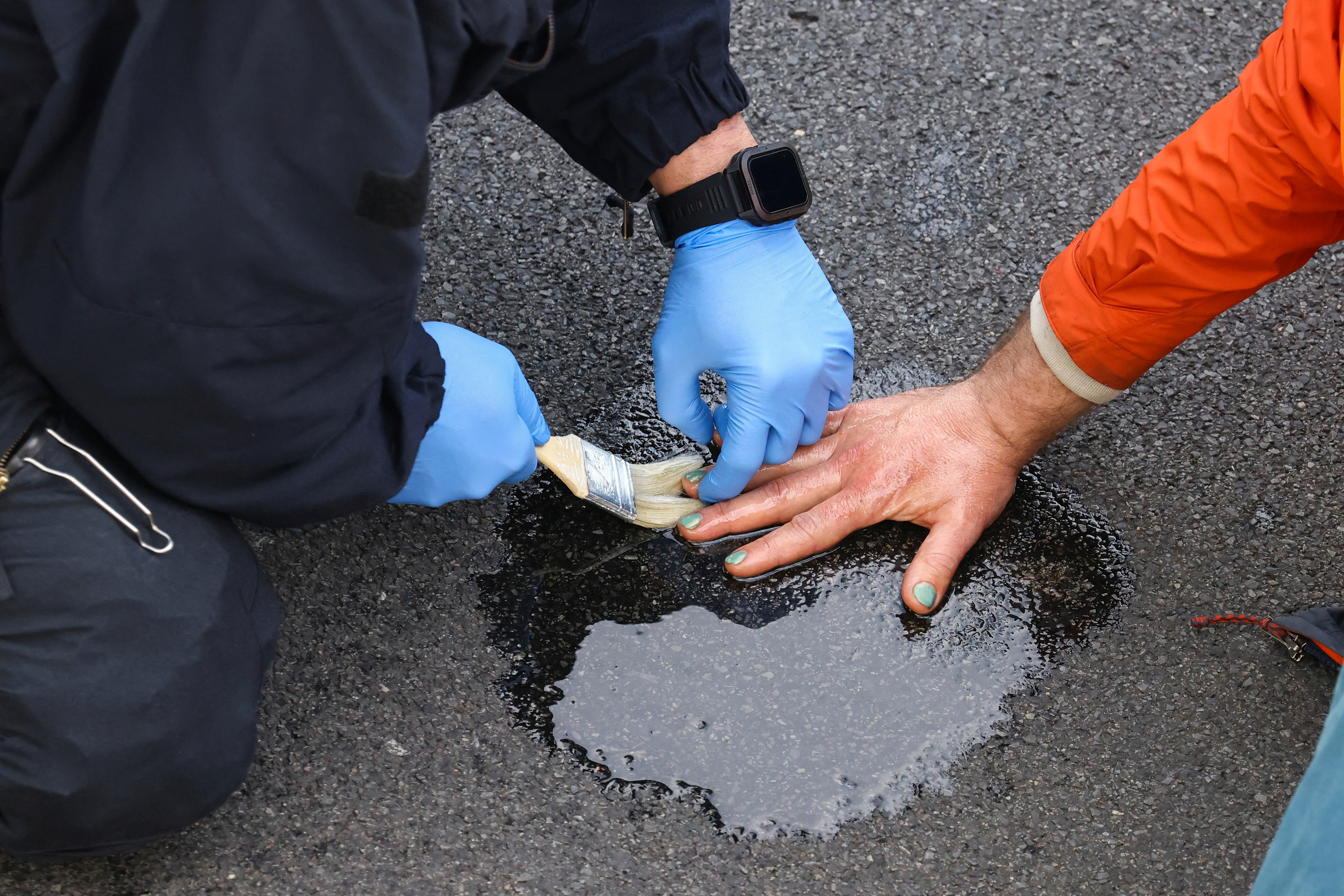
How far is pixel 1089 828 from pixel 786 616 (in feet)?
1.89

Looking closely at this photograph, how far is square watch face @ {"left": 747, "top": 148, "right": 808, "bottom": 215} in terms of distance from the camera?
178cm

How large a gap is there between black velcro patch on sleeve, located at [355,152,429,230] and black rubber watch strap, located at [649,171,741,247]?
673 mm

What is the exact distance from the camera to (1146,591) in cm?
185

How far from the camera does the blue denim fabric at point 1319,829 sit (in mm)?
888

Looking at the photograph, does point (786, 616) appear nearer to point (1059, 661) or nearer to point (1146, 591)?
point (1059, 661)

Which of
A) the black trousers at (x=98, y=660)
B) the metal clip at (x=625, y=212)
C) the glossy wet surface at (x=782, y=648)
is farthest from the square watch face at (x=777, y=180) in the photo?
the black trousers at (x=98, y=660)

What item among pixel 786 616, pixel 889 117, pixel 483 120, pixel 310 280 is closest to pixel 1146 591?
pixel 786 616

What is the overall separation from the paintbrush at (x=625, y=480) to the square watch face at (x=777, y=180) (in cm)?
52

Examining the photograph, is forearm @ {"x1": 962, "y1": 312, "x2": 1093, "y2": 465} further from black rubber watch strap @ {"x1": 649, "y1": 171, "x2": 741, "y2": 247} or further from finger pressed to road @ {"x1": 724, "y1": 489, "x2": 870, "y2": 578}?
black rubber watch strap @ {"x1": 649, "y1": 171, "x2": 741, "y2": 247}

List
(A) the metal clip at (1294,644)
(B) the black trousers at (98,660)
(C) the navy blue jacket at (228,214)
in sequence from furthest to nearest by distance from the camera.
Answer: (A) the metal clip at (1294,644) < (B) the black trousers at (98,660) < (C) the navy blue jacket at (228,214)

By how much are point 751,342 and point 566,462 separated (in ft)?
1.27

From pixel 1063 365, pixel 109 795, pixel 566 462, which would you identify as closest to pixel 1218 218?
pixel 1063 365

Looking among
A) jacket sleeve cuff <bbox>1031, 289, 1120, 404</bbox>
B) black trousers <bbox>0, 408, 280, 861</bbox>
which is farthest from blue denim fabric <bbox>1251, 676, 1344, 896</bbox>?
black trousers <bbox>0, 408, 280, 861</bbox>

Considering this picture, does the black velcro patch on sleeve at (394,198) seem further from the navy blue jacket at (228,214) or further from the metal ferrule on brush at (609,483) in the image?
the metal ferrule on brush at (609,483)
